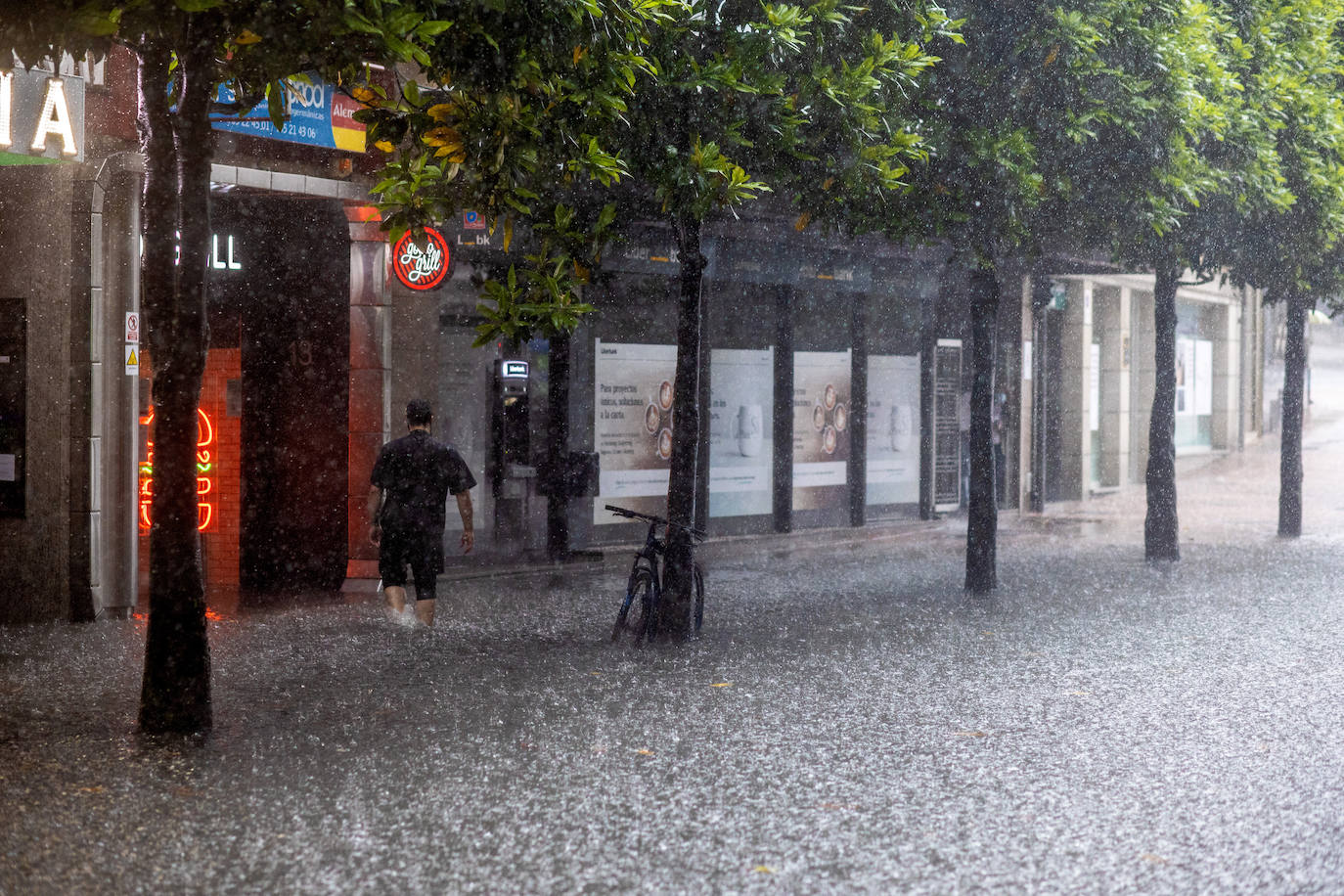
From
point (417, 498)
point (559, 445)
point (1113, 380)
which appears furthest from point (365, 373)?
point (1113, 380)

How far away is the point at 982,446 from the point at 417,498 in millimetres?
5355

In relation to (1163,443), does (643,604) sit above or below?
below

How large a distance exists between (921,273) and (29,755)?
47.5 feet

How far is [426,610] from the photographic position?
1026cm

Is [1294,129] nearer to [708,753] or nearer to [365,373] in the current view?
[365,373]

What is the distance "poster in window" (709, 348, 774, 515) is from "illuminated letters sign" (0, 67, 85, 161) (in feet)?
26.2

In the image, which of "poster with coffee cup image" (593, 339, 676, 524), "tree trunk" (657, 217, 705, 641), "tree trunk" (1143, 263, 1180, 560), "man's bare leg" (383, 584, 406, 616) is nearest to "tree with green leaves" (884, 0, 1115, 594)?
"tree trunk" (657, 217, 705, 641)

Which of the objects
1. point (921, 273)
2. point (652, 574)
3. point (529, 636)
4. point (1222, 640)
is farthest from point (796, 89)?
point (921, 273)

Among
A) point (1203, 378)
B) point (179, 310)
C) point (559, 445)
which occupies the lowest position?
point (559, 445)

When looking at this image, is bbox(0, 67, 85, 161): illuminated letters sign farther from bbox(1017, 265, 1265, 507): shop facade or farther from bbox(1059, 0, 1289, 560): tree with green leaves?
bbox(1017, 265, 1265, 507): shop facade

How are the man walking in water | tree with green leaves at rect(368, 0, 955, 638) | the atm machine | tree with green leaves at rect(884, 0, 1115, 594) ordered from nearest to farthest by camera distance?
tree with green leaves at rect(368, 0, 955, 638) < the man walking in water < tree with green leaves at rect(884, 0, 1115, 594) < the atm machine

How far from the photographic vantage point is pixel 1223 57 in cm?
1334

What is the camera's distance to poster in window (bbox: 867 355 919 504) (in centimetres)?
1872

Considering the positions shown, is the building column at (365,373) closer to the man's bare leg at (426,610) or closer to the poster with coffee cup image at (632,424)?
the man's bare leg at (426,610)
